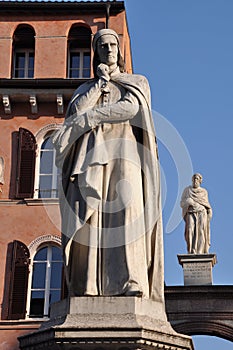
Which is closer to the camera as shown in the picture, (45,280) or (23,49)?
(45,280)

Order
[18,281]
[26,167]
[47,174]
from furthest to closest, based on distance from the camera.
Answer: [26,167] → [47,174] → [18,281]

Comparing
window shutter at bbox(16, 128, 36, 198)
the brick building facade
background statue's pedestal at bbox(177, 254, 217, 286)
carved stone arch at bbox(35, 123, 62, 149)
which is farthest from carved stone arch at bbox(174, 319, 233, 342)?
carved stone arch at bbox(35, 123, 62, 149)

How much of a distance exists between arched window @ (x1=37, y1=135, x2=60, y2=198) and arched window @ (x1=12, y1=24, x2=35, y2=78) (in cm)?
365

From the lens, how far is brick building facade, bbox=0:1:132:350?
3197 centimetres

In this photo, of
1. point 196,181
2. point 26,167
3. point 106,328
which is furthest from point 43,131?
point 106,328

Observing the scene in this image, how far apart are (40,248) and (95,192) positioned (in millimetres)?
25384

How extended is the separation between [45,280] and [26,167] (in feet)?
14.9

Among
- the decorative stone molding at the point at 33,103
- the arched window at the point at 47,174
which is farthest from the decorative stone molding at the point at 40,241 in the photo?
the decorative stone molding at the point at 33,103

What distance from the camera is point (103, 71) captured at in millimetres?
8633

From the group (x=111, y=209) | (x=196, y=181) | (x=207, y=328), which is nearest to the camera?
(x=111, y=209)

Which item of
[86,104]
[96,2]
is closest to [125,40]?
[96,2]

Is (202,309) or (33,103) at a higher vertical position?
(33,103)

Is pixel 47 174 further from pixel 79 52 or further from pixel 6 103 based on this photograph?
pixel 79 52

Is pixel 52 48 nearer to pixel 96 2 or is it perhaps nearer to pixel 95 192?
pixel 96 2
